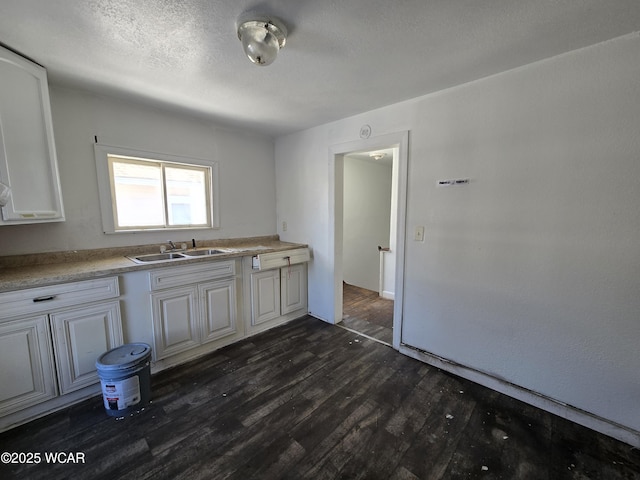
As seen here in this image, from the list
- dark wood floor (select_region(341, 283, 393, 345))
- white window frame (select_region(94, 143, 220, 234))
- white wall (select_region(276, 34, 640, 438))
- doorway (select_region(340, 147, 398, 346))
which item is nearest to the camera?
white wall (select_region(276, 34, 640, 438))

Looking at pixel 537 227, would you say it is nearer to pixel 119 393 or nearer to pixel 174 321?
pixel 174 321

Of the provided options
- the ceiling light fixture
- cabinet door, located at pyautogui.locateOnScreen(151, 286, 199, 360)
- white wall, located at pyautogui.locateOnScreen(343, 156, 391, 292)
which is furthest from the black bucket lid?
white wall, located at pyautogui.locateOnScreen(343, 156, 391, 292)

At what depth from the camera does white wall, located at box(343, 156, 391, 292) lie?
15.1 ft

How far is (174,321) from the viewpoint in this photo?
225 centimetres

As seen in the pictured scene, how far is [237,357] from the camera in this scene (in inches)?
95.8

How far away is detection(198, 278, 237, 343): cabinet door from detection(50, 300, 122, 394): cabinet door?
0.64m

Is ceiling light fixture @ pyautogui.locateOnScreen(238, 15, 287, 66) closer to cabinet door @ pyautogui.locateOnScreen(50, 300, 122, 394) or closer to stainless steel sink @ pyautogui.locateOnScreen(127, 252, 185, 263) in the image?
stainless steel sink @ pyautogui.locateOnScreen(127, 252, 185, 263)

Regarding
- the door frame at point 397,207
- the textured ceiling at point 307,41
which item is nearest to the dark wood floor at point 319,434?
the door frame at point 397,207

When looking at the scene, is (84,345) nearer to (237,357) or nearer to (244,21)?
(237,357)

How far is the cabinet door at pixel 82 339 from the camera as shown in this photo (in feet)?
5.74

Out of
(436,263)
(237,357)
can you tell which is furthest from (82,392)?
(436,263)

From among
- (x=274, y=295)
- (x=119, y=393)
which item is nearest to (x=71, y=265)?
(x=119, y=393)

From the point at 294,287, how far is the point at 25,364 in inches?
87.4

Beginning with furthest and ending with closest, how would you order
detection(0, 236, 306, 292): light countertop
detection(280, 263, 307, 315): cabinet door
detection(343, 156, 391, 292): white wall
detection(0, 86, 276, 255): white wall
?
detection(343, 156, 391, 292): white wall < detection(280, 263, 307, 315): cabinet door < detection(0, 86, 276, 255): white wall < detection(0, 236, 306, 292): light countertop
